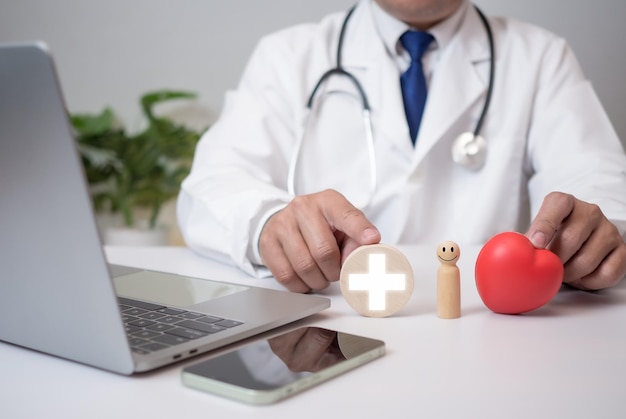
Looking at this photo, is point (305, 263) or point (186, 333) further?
point (305, 263)

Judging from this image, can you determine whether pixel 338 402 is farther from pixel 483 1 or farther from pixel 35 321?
pixel 483 1

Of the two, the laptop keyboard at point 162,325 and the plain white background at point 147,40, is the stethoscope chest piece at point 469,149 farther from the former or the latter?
the plain white background at point 147,40

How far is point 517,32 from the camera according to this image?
1.53 m

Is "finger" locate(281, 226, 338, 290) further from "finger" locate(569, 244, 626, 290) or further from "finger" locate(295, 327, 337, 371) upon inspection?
"finger" locate(569, 244, 626, 290)

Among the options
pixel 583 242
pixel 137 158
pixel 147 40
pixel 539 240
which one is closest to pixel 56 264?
pixel 539 240

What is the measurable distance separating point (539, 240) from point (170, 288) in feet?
1.36

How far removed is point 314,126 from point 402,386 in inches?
39.8

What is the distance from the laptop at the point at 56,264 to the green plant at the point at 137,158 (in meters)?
1.99

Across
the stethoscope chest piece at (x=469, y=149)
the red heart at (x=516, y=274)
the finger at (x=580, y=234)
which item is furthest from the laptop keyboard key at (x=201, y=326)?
the stethoscope chest piece at (x=469, y=149)

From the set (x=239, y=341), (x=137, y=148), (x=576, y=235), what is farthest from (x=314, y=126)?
(x=137, y=148)

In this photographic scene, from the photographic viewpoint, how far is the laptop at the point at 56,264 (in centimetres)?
44

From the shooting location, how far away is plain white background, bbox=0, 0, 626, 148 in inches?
99.0

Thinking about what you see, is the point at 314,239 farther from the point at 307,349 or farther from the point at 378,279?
the point at 307,349

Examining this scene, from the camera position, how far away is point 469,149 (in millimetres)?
1367
